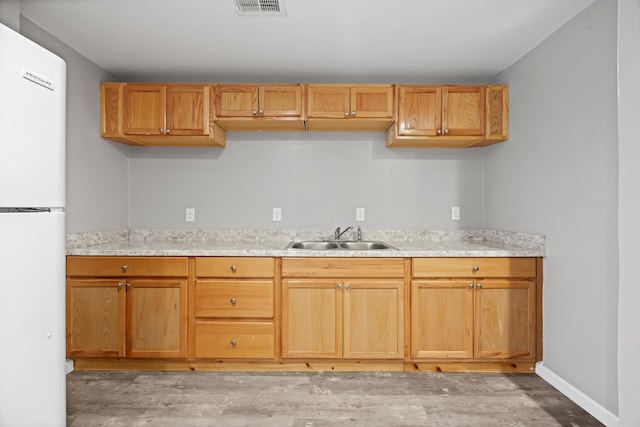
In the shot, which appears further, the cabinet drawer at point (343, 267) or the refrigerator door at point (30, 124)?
the cabinet drawer at point (343, 267)

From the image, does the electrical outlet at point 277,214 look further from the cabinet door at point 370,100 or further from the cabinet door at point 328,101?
the cabinet door at point 370,100

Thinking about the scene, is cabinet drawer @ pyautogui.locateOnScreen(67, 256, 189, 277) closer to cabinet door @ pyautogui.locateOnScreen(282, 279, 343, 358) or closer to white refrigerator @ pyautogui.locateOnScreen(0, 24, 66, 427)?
cabinet door @ pyautogui.locateOnScreen(282, 279, 343, 358)

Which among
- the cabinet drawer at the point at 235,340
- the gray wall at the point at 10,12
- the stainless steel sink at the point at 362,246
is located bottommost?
the cabinet drawer at the point at 235,340

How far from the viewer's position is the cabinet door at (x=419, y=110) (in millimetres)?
2896

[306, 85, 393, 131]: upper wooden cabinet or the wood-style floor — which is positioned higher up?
[306, 85, 393, 131]: upper wooden cabinet

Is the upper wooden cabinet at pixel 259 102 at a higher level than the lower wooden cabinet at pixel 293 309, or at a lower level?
higher

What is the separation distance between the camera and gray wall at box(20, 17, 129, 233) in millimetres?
2590

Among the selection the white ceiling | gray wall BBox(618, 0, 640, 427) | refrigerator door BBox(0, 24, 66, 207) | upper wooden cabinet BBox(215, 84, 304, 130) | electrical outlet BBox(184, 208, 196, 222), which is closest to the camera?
refrigerator door BBox(0, 24, 66, 207)

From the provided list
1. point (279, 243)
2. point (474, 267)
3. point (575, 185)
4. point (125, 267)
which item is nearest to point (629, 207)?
point (575, 185)

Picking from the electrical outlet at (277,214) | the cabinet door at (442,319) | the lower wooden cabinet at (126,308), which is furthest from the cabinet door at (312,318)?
the electrical outlet at (277,214)

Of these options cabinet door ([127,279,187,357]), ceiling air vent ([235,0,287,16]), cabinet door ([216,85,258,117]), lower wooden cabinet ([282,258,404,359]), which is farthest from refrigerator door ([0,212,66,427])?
cabinet door ([216,85,258,117])

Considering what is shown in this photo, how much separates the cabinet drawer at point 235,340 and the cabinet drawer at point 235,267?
13.9 inches

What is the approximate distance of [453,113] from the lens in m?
2.92

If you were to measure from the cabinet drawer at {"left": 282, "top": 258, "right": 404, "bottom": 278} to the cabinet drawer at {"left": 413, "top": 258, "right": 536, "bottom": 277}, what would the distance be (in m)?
0.17
